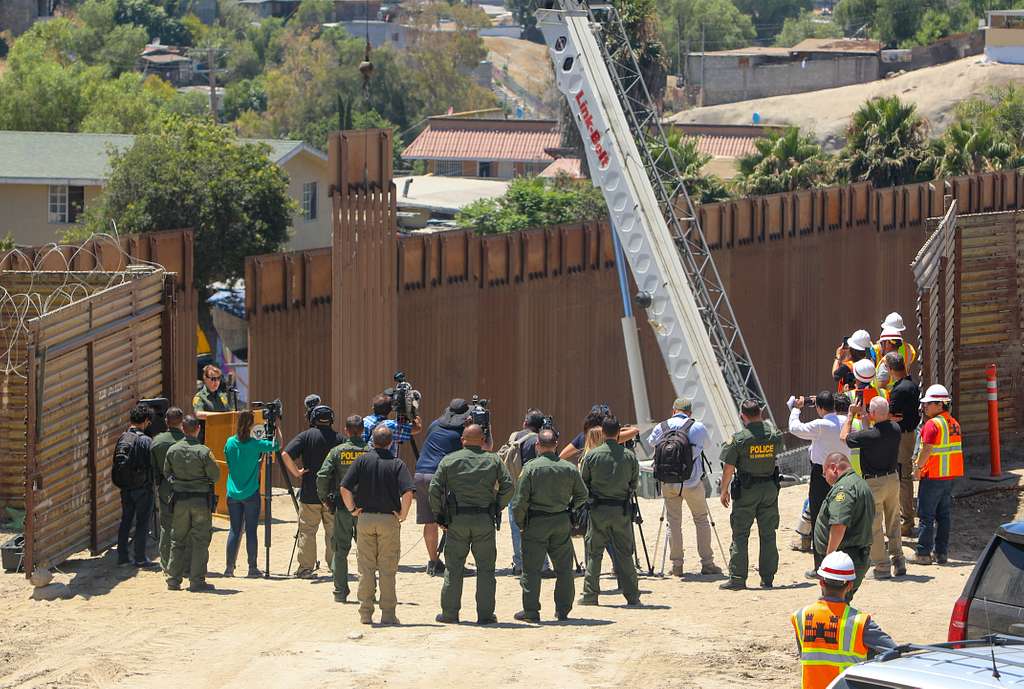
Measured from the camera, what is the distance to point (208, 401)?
56.1ft

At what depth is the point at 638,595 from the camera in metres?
13.5

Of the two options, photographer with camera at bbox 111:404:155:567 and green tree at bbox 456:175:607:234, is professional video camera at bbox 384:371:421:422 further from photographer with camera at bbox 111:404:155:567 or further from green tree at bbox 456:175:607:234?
green tree at bbox 456:175:607:234

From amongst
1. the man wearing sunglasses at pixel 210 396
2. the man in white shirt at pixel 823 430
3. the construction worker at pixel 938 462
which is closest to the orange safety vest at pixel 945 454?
the construction worker at pixel 938 462

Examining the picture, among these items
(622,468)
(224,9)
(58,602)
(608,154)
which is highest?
(224,9)

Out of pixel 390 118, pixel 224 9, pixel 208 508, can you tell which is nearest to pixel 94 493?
pixel 208 508

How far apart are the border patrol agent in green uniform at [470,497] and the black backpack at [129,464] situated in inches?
127

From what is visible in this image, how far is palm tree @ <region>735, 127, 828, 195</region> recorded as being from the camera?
38.6 meters

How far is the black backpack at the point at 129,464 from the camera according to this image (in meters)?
14.4

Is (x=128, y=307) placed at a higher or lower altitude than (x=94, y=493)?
higher

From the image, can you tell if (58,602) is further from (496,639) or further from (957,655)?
(957,655)

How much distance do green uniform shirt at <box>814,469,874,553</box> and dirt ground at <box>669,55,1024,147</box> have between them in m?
48.0

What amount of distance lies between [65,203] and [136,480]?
95.1 feet

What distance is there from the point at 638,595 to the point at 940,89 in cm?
5395

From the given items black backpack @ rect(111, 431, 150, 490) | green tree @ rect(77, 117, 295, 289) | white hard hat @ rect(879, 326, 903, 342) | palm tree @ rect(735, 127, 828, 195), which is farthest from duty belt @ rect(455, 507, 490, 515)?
palm tree @ rect(735, 127, 828, 195)
